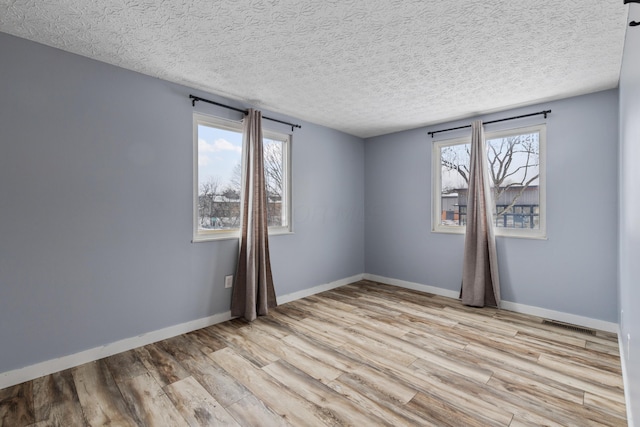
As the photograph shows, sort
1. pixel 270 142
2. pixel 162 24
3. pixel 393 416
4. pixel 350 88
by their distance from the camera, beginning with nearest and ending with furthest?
pixel 393 416 < pixel 162 24 < pixel 350 88 < pixel 270 142

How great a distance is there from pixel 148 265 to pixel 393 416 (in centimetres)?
230

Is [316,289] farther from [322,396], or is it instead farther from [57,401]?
[57,401]

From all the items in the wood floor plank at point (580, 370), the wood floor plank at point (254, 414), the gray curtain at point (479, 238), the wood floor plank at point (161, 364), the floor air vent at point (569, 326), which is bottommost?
the wood floor plank at point (254, 414)

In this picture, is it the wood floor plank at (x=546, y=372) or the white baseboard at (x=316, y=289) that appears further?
the white baseboard at (x=316, y=289)

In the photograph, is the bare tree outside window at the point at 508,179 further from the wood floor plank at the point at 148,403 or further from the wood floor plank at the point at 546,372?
the wood floor plank at the point at 148,403

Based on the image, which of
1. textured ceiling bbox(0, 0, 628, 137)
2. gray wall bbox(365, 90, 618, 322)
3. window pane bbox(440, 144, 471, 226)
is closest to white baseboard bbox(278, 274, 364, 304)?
gray wall bbox(365, 90, 618, 322)

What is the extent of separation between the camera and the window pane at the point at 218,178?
3.18 meters

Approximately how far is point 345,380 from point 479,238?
7.98 feet

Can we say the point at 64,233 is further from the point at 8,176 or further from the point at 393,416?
the point at 393,416

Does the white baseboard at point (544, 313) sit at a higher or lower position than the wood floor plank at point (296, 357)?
higher

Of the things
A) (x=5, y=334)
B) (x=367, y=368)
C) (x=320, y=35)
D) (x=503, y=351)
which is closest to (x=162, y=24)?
(x=320, y=35)

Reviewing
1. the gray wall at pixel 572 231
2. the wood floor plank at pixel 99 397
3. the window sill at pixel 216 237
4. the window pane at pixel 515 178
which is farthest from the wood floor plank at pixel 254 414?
the window pane at pixel 515 178

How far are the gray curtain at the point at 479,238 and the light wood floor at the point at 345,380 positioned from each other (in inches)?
19.8

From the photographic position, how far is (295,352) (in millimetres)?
2582
